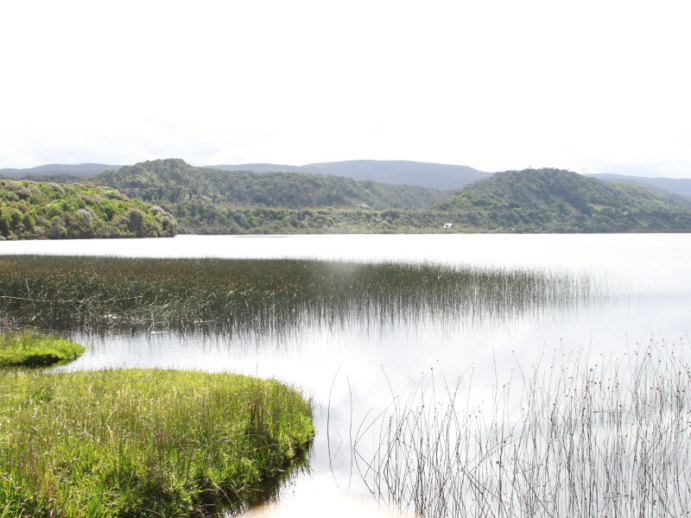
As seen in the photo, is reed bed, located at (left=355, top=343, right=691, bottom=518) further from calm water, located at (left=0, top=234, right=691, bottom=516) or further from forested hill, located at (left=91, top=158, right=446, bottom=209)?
forested hill, located at (left=91, top=158, right=446, bottom=209)

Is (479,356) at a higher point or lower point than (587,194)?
lower

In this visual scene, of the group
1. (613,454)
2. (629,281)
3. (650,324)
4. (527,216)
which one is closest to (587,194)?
(527,216)

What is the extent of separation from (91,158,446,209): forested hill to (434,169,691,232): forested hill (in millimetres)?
36291

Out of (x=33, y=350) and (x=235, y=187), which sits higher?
(x=235, y=187)

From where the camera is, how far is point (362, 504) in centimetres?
518

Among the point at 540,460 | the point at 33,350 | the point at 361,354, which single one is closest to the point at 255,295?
the point at 361,354

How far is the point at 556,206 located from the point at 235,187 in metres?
101

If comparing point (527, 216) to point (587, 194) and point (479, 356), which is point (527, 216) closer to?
point (587, 194)

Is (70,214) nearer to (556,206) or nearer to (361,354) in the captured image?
(361,354)

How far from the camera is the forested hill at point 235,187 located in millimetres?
134000

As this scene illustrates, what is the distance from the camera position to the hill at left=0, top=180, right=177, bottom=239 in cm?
6719

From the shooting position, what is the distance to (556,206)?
138m

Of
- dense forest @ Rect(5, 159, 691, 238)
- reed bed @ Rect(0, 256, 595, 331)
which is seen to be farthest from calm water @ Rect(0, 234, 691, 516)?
dense forest @ Rect(5, 159, 691, 238)

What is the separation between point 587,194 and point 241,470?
508ft
